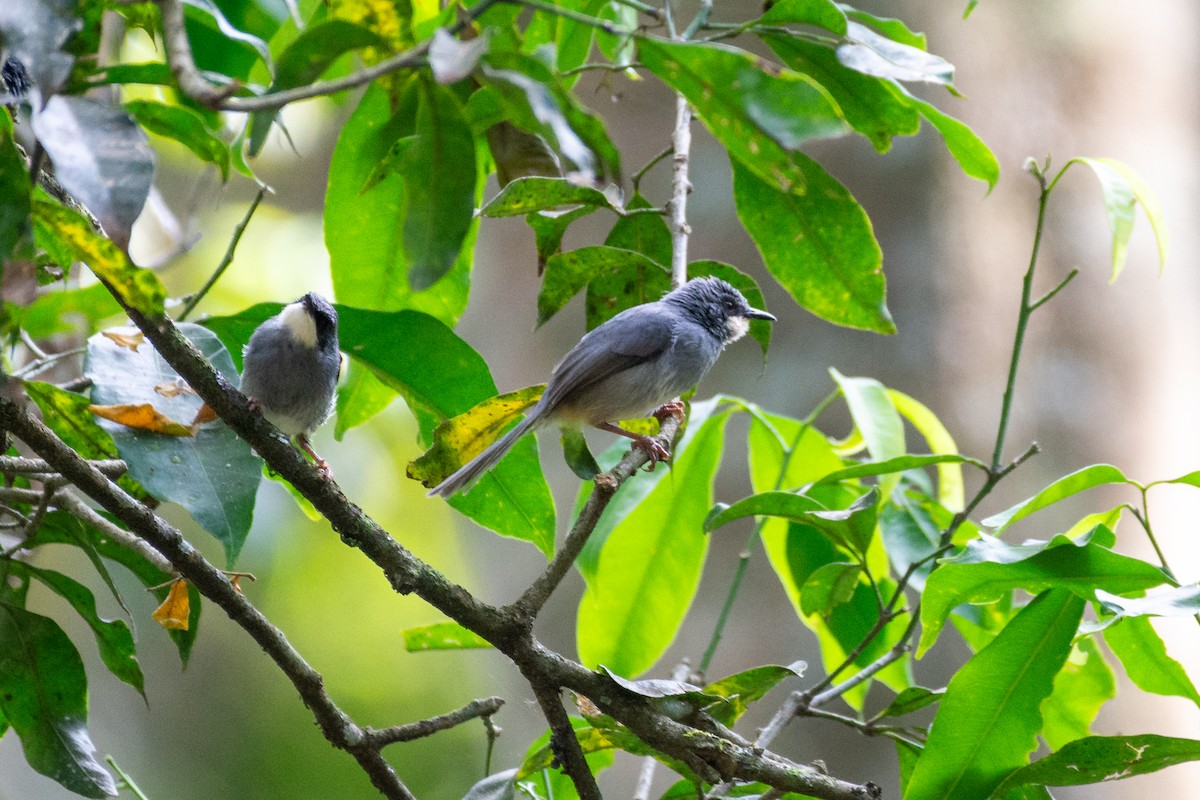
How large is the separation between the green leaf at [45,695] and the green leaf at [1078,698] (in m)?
1.82

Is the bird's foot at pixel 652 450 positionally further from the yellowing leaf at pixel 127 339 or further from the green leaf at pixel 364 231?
the yellowing leaf at pixel 127 339

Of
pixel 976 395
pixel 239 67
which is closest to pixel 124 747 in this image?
pixel 239 67

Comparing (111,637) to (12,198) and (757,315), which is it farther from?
(757,315)

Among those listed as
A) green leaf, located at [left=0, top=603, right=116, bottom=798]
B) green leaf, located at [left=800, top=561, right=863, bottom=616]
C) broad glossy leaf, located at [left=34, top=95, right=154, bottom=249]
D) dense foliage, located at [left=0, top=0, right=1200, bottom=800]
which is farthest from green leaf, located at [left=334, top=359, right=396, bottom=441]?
broad glossy leaf, located at [left=34, top=95, right=154, bottom=249]

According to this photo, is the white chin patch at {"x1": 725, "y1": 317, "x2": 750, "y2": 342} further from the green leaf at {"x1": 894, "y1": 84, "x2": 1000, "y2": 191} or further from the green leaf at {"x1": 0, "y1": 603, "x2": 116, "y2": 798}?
the green leaf at {"x1": 0, "y1": 603, "x2": 116, "y2": 798}

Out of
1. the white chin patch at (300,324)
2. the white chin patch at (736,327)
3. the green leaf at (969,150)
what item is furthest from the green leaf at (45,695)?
the white chin patch at (736,327)

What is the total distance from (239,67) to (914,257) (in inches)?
112

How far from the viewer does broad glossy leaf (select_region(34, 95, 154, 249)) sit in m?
0.93

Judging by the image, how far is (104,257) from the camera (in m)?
1.10

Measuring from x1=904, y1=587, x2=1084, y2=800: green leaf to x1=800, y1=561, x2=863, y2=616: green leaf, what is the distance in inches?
12.9

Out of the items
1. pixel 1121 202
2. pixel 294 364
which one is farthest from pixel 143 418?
pixel 1121 202

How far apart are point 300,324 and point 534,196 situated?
81 cm

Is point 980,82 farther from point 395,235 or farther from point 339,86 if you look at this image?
point 339,86

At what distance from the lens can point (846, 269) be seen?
1998 mm
